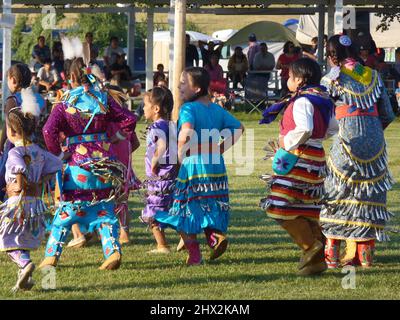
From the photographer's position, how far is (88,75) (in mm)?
7094

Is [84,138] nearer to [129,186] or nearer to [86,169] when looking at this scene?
[86,169]

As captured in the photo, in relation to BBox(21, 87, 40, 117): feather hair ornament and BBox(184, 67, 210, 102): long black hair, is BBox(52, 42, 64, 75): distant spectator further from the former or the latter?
BBox(21, 87, 40, 117): feather hair ornament

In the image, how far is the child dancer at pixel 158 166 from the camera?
782 centimetres

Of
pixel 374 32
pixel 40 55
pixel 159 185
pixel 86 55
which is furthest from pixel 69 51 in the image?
pixel 374 32

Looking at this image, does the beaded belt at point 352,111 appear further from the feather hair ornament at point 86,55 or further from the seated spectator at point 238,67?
the seated spectator at point 238,67

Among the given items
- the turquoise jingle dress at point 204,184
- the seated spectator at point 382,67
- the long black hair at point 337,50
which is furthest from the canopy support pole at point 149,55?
the long black hair at point 337,50

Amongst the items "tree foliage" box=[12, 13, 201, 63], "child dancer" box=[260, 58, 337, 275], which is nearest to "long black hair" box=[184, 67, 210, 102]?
"child dancer" box=[260, 58, 337, 275]

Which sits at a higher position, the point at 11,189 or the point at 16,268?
the point at 11,189

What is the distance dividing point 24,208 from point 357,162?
2380 millimetres

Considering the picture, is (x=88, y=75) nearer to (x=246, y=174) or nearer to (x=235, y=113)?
(x=246, y=174)

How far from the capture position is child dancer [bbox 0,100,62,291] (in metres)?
6.40

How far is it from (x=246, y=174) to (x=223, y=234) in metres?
5.84

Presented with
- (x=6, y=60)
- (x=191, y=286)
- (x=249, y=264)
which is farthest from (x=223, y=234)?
(x=6, y=60)

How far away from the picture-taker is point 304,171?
6.90m
